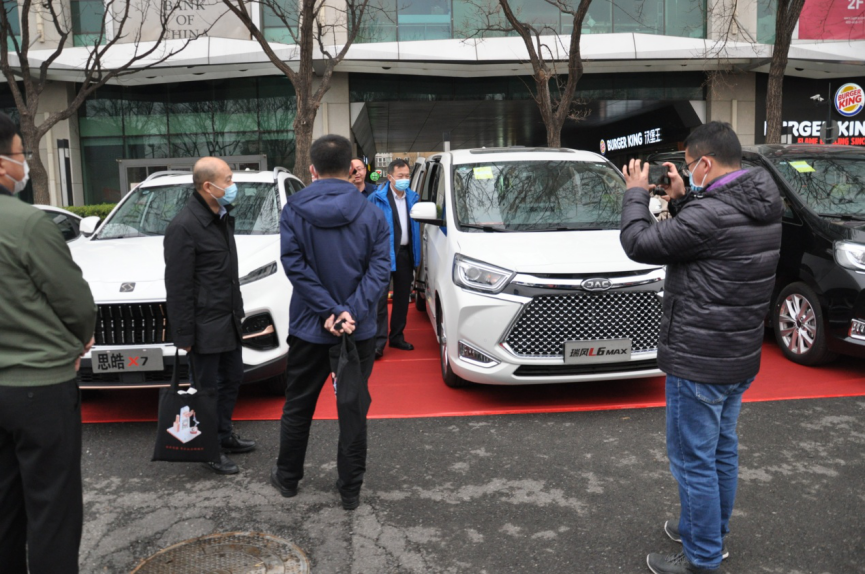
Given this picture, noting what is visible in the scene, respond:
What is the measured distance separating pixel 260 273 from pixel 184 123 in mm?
18268

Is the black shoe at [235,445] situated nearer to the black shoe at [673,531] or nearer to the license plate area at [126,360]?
the license plate area at [126,360]

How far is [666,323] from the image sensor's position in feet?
10.0

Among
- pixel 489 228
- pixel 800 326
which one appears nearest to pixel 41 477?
pixel 489 228

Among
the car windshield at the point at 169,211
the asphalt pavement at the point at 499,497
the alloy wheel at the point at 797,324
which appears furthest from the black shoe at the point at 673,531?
the car windshield at the point at 169,211

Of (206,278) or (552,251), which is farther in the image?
(552,251)

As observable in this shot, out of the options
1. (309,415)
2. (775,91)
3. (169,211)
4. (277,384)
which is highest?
(775,91)

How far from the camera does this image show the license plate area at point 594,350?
5148 mm

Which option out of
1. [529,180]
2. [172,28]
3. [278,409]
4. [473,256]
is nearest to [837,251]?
[529,180]

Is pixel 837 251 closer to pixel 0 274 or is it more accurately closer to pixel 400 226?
pixel 400 226

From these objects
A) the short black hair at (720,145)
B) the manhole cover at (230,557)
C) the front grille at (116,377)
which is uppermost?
the short black hair at (720,145)

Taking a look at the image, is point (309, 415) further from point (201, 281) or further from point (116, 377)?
point (116, 377)

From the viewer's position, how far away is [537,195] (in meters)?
6.29

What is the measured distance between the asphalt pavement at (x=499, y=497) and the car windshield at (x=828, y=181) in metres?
2.21

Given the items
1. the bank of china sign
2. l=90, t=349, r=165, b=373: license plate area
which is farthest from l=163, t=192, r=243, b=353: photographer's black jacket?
the bank of china sign
